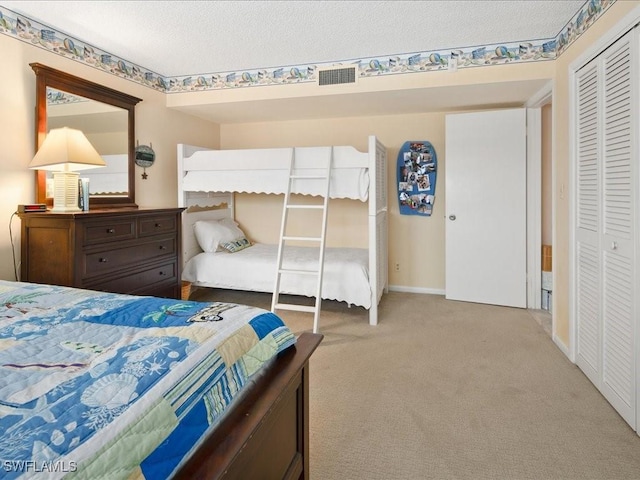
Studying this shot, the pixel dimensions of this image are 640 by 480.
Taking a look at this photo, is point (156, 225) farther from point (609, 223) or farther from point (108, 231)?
point (609, 223)

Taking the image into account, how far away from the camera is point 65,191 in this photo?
106 inches

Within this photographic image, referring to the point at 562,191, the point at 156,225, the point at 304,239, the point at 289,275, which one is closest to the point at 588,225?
the point at 562,191

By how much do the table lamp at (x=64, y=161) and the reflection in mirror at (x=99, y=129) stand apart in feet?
0.78

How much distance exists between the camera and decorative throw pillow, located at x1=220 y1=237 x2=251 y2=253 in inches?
168

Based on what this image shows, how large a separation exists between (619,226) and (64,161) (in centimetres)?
334

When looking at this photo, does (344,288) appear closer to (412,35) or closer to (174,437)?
(412,35)

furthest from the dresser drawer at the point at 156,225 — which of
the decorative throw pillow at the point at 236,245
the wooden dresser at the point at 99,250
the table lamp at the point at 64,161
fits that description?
the decorative throw pillow at the point at 236,245

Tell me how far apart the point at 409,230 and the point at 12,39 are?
3937 millimetres

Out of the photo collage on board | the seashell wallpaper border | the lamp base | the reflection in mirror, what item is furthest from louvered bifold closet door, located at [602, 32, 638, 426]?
the reflection in mirror

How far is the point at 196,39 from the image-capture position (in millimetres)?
3102

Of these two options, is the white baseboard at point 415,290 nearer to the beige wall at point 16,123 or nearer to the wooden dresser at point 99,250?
the wooden dresser at point 99,250

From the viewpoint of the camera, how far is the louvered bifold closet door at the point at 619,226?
1.98m

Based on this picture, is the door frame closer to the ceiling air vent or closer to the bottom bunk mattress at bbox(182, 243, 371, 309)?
the bottom bunk mattress at bbox(182, 243, 371, 309)

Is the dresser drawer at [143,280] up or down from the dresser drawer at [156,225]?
down
